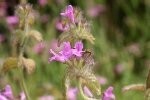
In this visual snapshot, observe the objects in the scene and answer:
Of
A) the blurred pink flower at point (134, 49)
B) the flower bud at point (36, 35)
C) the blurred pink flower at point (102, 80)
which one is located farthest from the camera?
the blurred pink flower at point (134, 49)

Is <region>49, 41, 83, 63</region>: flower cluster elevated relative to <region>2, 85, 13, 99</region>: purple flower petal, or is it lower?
lower

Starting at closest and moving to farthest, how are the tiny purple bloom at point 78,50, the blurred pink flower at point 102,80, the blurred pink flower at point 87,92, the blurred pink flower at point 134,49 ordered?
the tiny purple bloom at point 78,50 → the blurred pink flower at point 87,92 → the blurred pink flower at point 102,80 → the blurred pink flower at point 134,49

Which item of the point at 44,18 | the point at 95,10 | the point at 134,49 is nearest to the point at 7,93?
the point at 134,49

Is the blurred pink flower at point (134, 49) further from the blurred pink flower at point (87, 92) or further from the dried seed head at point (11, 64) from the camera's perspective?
the blurred pink flower at point (87, 92)

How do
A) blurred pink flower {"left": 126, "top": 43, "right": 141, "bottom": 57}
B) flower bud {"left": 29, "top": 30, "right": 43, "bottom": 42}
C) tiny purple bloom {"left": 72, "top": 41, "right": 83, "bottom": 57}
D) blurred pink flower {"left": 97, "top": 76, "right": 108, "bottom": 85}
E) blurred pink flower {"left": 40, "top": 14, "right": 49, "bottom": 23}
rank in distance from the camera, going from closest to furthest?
tiny purple bloom {"left": 72, "top": 41, "right": 83, "bottom": 57} < flower bud {"left": 29, "top": 30, "right": 43, "bottom": 42} < blurred pink flower {"left": 97, "top": 76, "right": 108, "bottom": 85} < blurred pink flower {"left": 126, "top": 43, "right": 141, "bottom": 57} < blurred pink flower {"left": 40, "top": 14, "right": 49, "bottom": 23}

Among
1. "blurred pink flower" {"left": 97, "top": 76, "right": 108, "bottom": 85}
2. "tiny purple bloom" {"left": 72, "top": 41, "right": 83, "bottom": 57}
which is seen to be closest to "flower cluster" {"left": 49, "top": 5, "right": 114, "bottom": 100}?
"tiny purple bloom" {"left": 72, "top": 41, "right": 83, "bottom": 57}

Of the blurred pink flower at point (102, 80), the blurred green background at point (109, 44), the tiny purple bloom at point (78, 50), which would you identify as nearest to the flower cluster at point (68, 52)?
the tiny purple bloom at point (78, 50)

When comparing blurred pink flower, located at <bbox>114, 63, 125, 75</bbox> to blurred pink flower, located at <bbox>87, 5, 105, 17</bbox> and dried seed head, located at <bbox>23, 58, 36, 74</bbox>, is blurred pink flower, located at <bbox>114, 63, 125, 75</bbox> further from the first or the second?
dried seed head, located at <bbox>23, 58, 36, 74</bbox>
